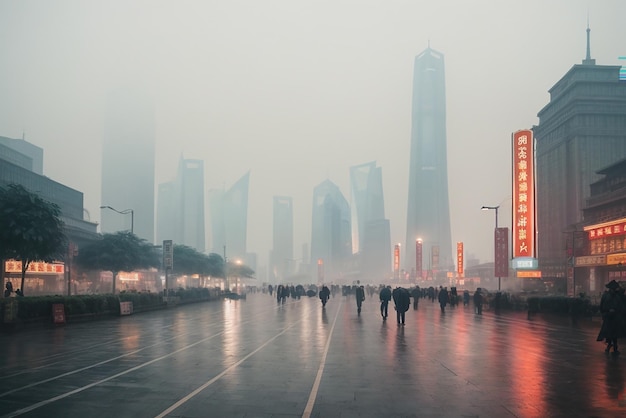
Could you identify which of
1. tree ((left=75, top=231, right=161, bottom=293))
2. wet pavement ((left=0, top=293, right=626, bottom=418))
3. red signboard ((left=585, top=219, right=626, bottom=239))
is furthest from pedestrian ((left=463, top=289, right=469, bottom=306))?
tree ((left=75, top=231, right=161, bottom=293))

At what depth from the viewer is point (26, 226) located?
3519 cm

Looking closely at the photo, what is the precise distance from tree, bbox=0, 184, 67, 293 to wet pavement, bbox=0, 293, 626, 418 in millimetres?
13528

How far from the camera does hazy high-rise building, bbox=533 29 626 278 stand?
5251 inches

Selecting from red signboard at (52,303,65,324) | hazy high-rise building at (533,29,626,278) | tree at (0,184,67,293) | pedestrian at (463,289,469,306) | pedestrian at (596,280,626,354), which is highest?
hazy high-rise building at (533,29,626,278)

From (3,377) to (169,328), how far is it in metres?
14.1

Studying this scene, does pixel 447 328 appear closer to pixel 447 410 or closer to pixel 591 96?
pixel 447 410

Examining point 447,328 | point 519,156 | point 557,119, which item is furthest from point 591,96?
point 447,328

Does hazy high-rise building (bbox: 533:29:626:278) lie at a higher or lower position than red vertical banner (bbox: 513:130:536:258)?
higher

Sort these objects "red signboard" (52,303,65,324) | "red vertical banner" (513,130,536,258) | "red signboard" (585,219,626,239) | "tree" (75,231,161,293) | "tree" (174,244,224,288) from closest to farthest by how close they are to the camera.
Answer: "red signboard" (52,303,65,324) → "red vertical banner" (513,130,536,258) → "red signboard" (585,219,626,239) → "tree" (75,231,161,293) → "tree" (174,244,224,288)

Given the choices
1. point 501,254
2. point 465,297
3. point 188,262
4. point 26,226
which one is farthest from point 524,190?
point 188,262

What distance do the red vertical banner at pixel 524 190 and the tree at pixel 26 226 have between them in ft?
117

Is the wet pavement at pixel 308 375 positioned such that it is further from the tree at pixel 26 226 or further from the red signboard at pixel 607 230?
the red signboard at pixel 607 230

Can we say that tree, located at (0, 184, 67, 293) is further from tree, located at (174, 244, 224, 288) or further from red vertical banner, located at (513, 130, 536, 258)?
tree, located at (174, 244, 224, 288)

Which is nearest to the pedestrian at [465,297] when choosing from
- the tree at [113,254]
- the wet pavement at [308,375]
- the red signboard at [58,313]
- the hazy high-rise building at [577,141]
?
the wet pavement at [308,375]
